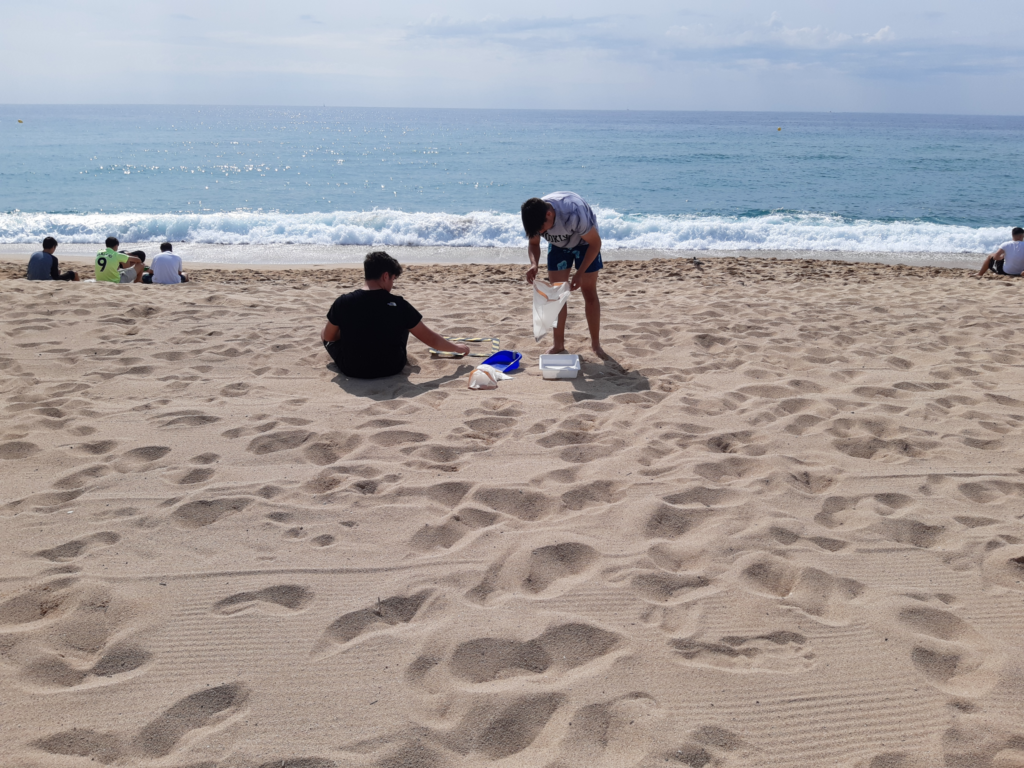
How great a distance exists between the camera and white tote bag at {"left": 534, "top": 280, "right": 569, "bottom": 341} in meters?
4.85

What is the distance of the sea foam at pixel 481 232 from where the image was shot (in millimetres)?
14992

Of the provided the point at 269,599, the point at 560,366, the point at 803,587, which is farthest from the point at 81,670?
the point at 560,366

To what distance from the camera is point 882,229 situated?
1606 centimetres

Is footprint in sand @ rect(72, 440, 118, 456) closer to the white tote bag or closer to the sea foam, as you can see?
the white tote bag

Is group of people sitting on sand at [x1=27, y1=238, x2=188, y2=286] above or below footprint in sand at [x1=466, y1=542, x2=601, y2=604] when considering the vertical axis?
above

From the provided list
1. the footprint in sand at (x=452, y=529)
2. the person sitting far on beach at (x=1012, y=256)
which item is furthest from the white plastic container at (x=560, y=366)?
the person sitting far on beach at (x=1012, y=256)

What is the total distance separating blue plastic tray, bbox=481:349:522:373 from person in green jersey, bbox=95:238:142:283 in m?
5.89

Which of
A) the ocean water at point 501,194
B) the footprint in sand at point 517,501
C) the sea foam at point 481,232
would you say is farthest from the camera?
the ocean water at point 501,194

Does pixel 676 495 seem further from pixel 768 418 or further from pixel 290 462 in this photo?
pixel 290 462

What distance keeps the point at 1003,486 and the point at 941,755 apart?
190 cm

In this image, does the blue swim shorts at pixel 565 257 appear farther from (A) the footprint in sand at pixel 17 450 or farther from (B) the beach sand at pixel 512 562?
(A) the footprint in sand at pixel 17 450

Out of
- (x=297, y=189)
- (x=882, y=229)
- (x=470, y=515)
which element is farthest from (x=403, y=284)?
(x=297, y=189)

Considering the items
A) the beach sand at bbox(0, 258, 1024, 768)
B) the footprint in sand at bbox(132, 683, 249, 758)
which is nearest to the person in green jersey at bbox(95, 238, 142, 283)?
the beach sand at bbox(0, 258, 1024, 768)

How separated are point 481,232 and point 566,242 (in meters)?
11.1
